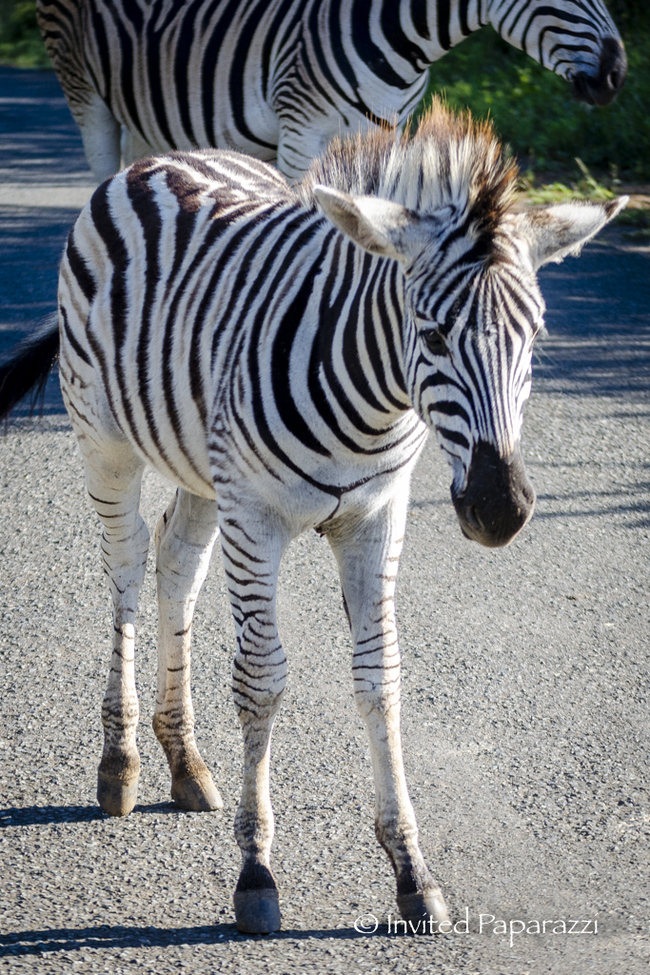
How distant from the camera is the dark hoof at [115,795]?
11.0ft

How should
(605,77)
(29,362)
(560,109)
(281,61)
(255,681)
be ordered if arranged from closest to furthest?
(255,681) < (29,362) < (605,77) < (281,61) < (560,109)

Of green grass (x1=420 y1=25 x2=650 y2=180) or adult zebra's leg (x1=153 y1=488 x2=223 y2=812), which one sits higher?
green grass (x1=420 y1=25 x2=650 y2=180)

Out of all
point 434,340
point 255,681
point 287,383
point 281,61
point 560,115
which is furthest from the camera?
point 560,115

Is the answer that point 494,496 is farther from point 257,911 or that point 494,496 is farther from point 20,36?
point 20,36

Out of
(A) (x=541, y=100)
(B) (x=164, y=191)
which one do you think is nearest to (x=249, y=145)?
(B) (x=164, y=191)

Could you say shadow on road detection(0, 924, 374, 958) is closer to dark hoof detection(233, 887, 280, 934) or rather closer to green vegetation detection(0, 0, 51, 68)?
dark hoof detection(233, 887, 280, 934)

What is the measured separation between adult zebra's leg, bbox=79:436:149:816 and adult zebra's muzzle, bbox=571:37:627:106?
3654 mm

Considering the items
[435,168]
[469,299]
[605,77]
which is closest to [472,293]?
[469,299]

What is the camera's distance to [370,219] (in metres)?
2.33

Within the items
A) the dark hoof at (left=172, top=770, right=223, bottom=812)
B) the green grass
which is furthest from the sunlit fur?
the green grass

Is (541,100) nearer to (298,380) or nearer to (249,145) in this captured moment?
(249,145)

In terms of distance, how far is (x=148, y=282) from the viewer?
3.30 meters

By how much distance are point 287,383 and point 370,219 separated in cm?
59

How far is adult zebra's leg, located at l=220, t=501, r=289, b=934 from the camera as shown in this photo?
2.83m
